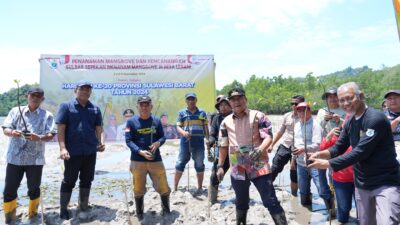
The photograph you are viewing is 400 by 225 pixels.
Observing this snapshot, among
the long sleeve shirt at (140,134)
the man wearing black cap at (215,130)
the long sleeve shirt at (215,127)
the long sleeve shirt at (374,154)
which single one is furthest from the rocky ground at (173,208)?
the long sleeve shirt at (374,154)

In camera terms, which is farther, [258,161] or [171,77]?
[171,77]

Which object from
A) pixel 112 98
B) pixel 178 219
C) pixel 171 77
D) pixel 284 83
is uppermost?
pixel 284 83

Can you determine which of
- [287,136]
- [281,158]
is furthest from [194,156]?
[287,136]

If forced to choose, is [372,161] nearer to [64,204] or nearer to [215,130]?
[215,130]

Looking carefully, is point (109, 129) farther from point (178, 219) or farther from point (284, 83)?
point (284, 83)

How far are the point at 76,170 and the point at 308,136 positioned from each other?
361 cm

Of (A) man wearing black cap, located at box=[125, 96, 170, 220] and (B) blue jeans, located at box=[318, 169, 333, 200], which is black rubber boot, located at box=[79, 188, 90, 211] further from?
(B) blue jeans, located at box=[318, 169, 333, 200]

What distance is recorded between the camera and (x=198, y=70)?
944cm

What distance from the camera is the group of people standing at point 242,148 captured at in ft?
9.48

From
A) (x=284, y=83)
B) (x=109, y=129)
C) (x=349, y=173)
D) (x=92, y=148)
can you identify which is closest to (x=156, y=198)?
(x=92, y=148)

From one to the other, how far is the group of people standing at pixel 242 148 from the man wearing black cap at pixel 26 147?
0.5 inches

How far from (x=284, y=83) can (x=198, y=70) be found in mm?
51458

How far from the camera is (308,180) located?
524 cm

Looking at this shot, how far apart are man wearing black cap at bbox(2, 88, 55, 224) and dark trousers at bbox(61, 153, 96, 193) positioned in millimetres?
431
